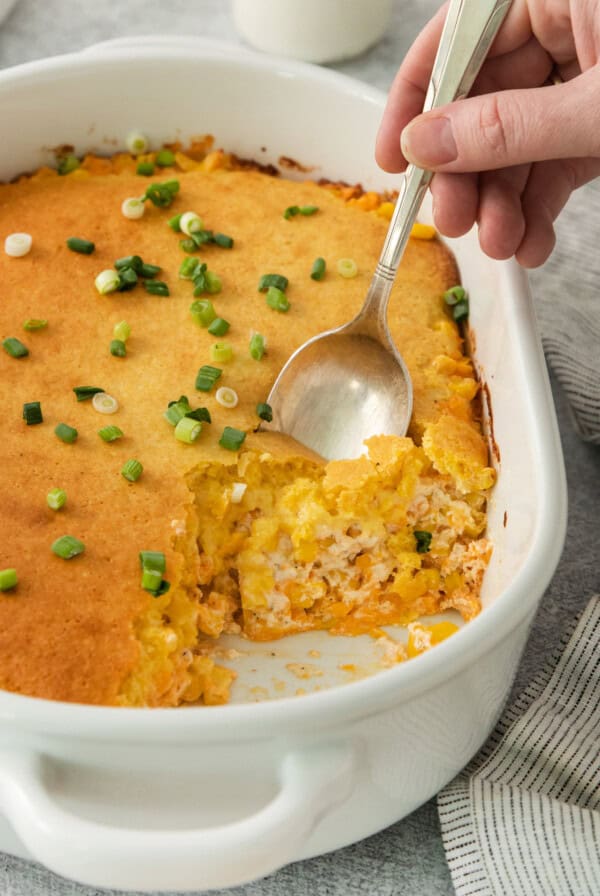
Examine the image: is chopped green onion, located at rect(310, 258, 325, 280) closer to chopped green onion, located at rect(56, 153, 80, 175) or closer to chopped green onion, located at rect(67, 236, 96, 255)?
chopped green onion, located at rect(67, 236, 96, 255)

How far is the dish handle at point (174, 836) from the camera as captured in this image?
1487mm

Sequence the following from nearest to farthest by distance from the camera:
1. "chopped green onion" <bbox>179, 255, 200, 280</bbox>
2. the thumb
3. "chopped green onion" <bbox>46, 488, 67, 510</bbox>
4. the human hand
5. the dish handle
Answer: the dish handle
the thumb
"chopped green onion" <bbox>46, 488, 67, 510</bbox>
the human hand
"chopped green onion" <bbox>179, 255, 200, 280</bbox>

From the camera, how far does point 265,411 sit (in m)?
2.34

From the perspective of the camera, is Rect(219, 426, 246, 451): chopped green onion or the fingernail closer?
the fingernail

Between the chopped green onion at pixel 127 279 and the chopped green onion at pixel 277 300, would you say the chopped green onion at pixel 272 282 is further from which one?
the chopped green onion at pixel 127 279

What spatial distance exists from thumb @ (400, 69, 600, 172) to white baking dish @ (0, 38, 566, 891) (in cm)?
43

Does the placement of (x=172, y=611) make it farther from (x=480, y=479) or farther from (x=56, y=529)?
(x=480, y=479)

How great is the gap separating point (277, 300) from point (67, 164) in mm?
722

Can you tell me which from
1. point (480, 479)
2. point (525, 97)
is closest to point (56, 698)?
point (480, 479)

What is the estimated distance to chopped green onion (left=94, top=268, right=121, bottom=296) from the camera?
249cm

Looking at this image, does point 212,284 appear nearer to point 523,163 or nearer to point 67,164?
point 67,164

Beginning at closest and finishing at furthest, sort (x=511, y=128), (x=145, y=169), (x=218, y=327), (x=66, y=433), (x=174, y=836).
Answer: (x=174, y=836)
(x=511, y=128)
(x=66, y=433)
(x=218, y=327)
(x=145, y=169)

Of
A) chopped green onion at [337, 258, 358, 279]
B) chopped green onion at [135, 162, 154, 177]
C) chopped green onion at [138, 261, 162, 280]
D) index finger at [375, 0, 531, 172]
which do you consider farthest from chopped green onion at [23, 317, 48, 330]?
index finger at [375, 0, 531, 172]

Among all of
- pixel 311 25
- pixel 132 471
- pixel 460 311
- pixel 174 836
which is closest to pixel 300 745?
pixel 174 836
